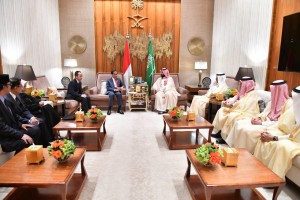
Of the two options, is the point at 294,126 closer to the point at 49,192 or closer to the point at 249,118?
the point at 249,118

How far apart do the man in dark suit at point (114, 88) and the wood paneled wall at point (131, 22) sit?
101cm

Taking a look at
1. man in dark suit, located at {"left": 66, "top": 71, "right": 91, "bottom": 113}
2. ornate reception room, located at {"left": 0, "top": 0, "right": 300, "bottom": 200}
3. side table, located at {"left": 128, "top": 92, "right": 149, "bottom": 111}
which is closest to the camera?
ornate reception room, located at {"left": 0, "top": 0, "right": 300, "bottom": 200}

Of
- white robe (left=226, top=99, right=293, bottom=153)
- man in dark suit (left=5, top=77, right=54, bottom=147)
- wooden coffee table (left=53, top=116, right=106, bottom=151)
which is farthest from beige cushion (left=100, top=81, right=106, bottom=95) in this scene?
white robe (left=226, top=99, right=293, bottom=153)

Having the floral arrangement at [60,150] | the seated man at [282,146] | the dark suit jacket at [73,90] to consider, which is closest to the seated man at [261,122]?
the seated man at [282,146]

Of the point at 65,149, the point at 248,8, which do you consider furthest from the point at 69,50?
the point at 65,149

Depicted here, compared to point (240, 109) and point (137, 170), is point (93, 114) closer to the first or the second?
point (137, 170)

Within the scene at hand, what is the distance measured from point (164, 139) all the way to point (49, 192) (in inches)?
86.3

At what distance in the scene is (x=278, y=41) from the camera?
4.07 m

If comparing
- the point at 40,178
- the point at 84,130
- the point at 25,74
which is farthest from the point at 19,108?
the point at 40,178

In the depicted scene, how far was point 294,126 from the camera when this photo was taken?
2631 mm

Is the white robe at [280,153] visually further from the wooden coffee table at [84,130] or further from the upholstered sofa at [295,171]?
the wooden coffee table at [84,130]

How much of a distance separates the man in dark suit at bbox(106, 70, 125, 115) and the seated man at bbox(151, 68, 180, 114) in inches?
36.0

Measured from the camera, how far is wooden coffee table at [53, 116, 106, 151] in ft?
10.9

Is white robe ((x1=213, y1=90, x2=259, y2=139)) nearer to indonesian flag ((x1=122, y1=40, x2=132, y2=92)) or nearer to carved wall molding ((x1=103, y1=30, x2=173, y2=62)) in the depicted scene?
indonesian flag ((x1=122, y1=40, x2=132, y2=92))
